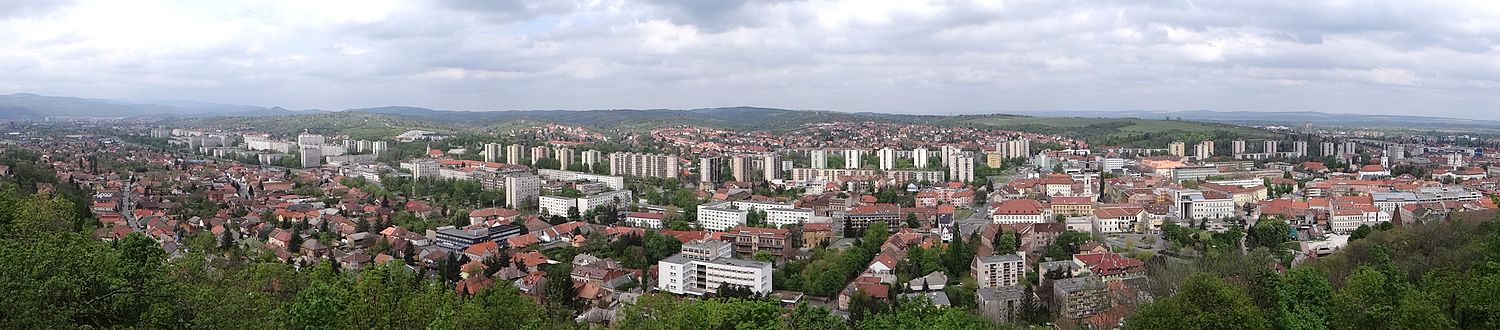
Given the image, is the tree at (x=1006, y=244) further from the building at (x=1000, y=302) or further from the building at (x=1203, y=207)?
the building at (x=1203, y=207)

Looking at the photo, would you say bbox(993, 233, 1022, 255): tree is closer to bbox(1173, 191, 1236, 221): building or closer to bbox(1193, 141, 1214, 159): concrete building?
bbox(1173, 191, 1236, 221): building

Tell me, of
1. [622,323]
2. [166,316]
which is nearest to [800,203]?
[622,323]

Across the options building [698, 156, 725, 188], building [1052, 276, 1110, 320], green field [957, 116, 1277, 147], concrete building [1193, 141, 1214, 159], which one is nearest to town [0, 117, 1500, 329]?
building [1052, 276, 1110, 320]

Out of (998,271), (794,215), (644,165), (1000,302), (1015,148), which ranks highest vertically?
(1015,148)

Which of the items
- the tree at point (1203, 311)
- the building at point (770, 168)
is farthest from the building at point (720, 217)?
the tree at point (1203, 311)

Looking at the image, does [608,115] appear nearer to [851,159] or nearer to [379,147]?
[379,147]

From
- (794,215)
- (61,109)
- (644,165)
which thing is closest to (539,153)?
(644,165)

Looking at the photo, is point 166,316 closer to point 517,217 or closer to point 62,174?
point 517,217
